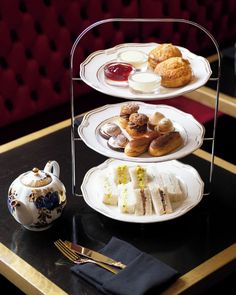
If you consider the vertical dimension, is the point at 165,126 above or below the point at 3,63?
above

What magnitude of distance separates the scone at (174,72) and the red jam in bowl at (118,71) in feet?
0.23

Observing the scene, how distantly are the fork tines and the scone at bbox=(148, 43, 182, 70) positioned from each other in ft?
1.61

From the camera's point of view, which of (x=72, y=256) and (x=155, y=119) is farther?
(x=155, y=119)

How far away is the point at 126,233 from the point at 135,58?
444 millimetres

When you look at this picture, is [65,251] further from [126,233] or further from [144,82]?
[144,82]

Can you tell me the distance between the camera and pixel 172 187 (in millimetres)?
1562

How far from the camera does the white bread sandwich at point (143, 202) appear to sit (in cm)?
151

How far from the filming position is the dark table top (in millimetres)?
1412

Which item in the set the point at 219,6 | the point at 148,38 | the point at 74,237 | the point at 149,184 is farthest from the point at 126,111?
the point at 219,6

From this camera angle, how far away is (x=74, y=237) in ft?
4.91

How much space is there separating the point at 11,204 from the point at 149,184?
0.34 meters

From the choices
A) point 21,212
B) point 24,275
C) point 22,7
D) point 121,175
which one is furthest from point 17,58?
point 24,275

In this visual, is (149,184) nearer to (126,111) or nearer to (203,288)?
(126,111)

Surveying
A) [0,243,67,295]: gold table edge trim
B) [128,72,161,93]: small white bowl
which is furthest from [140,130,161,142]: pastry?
[0,243,67,295]: gold table edge trim
